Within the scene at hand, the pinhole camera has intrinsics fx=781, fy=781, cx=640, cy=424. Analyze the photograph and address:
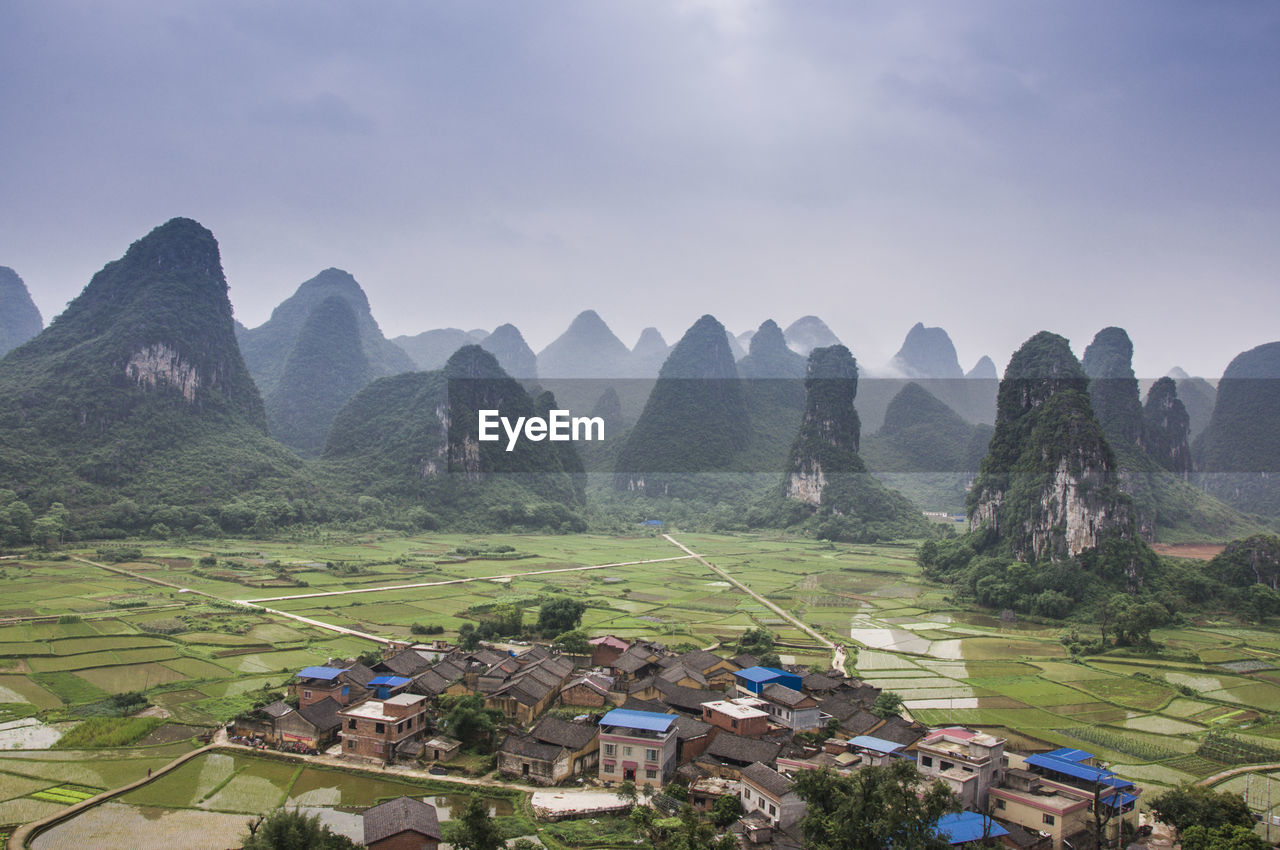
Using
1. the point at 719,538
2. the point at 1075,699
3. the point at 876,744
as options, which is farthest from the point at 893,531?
the point at 876,744

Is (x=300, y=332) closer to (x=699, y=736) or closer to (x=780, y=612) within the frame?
(x=780, y=612)

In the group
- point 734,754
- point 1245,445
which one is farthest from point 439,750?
point 1245,445

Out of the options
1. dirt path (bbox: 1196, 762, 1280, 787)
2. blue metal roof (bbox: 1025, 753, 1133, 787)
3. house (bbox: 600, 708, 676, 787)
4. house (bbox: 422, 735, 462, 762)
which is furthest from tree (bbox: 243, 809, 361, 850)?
dirt path (bbox: 1196, 762, 1280, 787)

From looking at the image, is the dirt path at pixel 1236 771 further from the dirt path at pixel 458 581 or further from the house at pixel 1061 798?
the dirt path at pixel 458 581

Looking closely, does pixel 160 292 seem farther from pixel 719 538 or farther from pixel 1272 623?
pixel 1272 623

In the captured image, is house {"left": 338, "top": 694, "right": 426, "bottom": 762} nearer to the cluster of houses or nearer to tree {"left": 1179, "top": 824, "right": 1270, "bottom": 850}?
the cluster of houses
